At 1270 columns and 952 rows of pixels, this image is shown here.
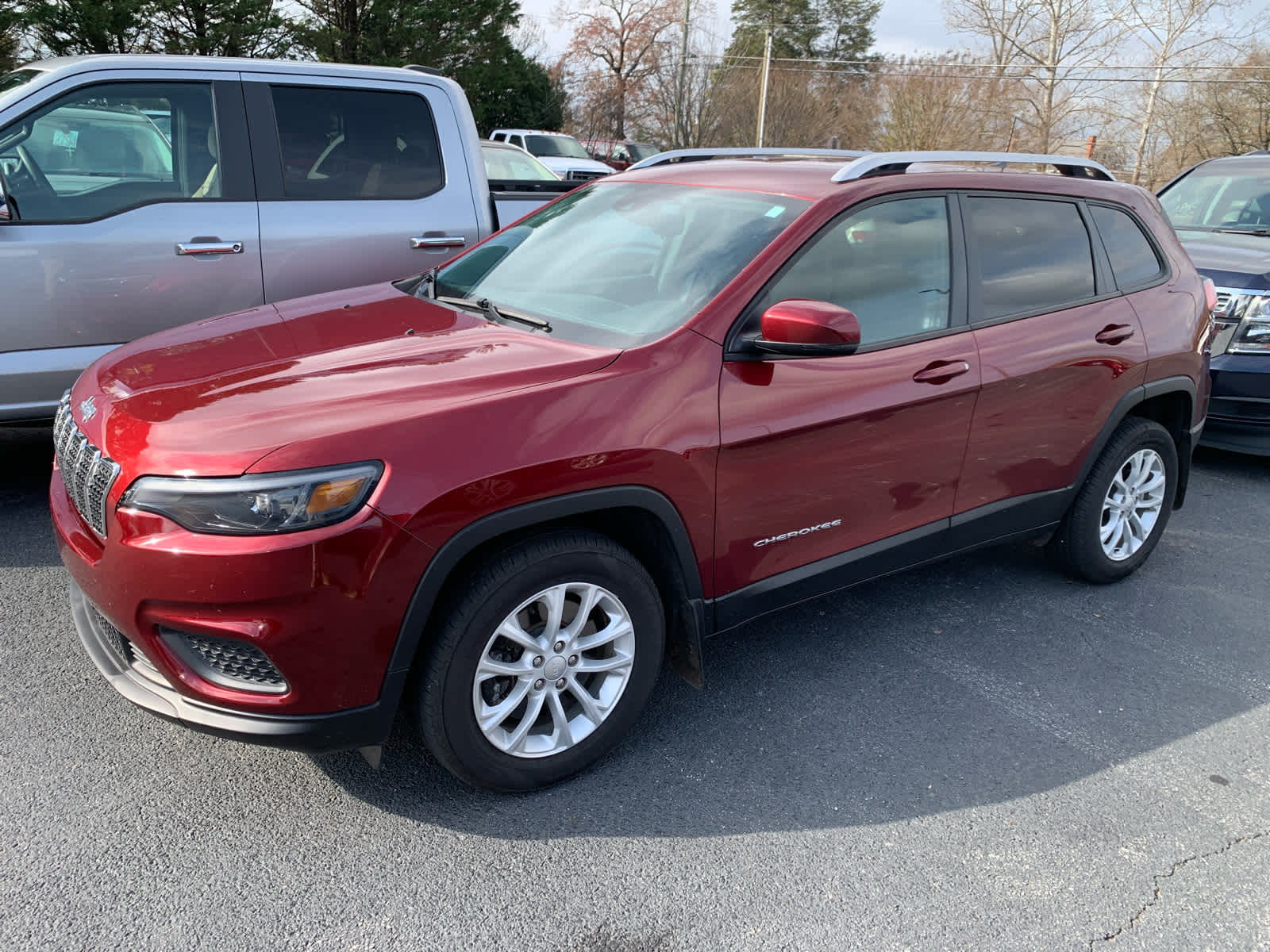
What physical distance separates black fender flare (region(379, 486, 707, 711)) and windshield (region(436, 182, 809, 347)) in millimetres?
498

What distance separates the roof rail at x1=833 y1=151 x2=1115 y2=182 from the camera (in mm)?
3314

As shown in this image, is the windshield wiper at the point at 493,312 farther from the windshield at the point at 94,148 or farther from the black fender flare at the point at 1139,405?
the black fender flare at the point at 1139,405

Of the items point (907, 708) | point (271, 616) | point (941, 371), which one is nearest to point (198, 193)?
point (271, 616)

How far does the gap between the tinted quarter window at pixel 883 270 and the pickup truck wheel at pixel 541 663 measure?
102cm

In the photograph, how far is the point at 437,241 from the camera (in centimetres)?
510

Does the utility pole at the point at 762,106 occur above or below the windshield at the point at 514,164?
above

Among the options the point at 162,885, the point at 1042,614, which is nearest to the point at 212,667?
the point at 162,885

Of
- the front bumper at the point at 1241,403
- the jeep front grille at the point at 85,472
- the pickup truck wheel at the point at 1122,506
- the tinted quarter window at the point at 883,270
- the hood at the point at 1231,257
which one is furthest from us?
the hood at the point at 1231,257

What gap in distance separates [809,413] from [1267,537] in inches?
141

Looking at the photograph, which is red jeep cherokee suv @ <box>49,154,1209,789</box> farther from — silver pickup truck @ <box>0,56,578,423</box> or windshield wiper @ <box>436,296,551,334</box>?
silver pickup truck @ <box>0,56,578,423</box>

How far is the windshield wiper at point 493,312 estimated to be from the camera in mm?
3082

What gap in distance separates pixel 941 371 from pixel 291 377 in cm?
212

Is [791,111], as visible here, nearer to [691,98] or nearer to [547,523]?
[691,98]

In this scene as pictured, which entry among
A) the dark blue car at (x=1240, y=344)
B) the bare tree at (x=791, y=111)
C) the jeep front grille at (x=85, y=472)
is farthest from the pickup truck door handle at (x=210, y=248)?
the bare tree at (x=791, y=111)
